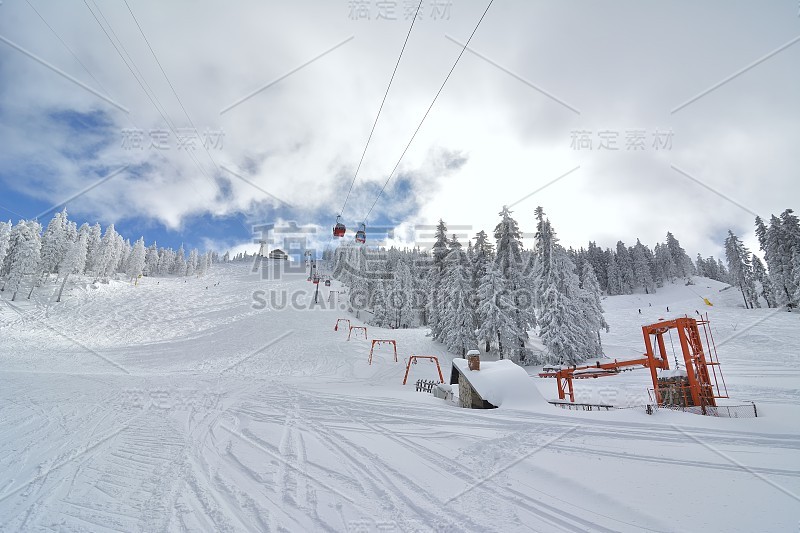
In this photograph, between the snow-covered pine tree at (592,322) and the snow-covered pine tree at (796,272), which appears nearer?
the snow-covered pine tree at (592,322)

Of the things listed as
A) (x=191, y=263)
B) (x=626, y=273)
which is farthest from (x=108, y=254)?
(x=626, y=273)

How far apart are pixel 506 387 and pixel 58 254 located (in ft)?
268

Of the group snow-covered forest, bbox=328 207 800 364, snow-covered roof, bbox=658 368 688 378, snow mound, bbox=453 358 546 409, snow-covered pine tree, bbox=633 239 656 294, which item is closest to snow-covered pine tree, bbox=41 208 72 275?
snow-covered forest, bbox=328 207 800 364

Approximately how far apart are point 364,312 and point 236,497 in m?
63.9

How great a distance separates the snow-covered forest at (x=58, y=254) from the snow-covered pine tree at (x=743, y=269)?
114413 mm

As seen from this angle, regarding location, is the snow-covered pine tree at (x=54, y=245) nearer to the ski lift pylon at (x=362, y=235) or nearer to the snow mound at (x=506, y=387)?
the ski lift pylon at (x=362, y=235)

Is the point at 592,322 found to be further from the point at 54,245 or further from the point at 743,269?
the point at 54,245

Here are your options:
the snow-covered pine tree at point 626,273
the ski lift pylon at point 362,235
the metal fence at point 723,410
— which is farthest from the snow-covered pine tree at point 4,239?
the snow-covered pine tree at point 626,273

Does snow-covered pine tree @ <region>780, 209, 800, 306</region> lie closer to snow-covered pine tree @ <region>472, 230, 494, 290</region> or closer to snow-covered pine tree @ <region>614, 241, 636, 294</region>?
snow-covered pine tree @ <region>472, 230, 494, 290</region>

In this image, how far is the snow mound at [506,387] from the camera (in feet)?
38.1

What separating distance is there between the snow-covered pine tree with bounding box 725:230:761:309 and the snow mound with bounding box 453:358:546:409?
72570 mm

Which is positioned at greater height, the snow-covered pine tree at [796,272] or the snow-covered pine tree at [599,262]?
the snow-covered pine tree at [599,262]

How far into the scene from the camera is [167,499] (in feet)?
16.0

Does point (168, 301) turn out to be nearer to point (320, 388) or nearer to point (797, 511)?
point (320, 388)
